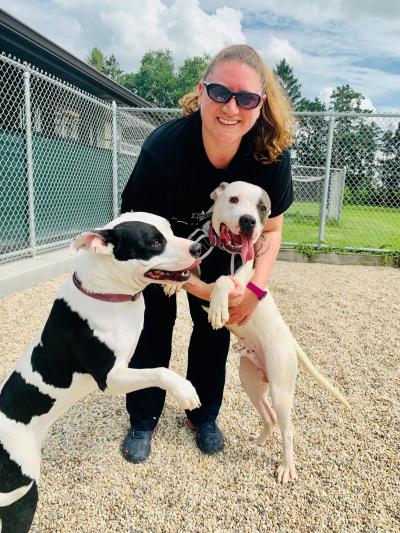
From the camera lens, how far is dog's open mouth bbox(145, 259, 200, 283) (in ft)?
6.04

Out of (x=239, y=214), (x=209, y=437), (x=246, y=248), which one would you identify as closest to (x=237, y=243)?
(x=246, y=248)

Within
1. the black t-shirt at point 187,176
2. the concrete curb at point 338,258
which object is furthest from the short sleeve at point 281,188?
the concrete curb at point 338,258

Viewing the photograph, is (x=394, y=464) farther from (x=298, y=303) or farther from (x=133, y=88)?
(x=133, y=88)

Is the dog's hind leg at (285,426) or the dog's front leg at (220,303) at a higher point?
the dog's front leg at (220,303)

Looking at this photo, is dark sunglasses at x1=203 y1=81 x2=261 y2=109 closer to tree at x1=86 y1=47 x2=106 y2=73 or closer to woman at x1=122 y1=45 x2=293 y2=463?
woman at x1=122 y1=45 x2=293 y2=463

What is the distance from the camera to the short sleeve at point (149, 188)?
2211 millimetres

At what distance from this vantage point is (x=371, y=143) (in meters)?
9.44

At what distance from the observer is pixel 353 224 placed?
13.5 metres

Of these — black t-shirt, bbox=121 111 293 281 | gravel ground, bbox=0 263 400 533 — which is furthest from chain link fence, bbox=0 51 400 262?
black t-shirt, bbox=121 111 293 281

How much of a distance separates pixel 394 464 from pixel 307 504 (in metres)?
0.67

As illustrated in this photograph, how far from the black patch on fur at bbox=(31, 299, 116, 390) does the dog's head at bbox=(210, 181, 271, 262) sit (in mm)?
894

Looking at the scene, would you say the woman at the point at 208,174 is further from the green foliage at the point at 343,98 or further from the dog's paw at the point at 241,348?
the green foliage at the point at 343,98

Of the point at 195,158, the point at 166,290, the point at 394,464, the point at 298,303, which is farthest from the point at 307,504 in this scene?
the point at 298,303

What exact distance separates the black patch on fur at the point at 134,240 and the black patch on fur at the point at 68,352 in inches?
13.4
